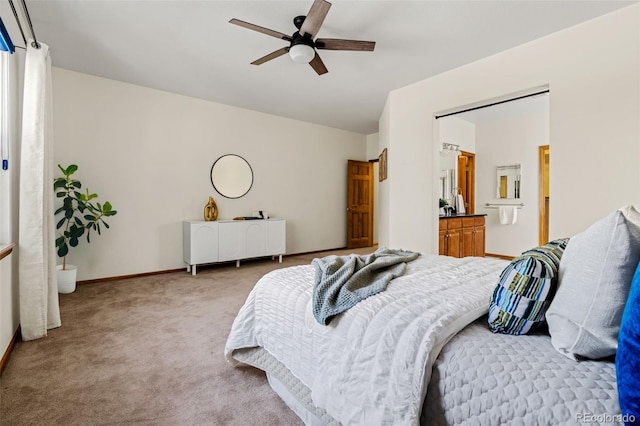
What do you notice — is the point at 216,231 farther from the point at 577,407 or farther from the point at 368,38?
the point at 577,407

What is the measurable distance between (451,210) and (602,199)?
8.49 feet

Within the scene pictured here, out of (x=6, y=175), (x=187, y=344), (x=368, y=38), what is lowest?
(x=187, y=344)

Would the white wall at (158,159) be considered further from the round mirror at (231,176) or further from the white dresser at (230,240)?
the white dresser at (230,240)

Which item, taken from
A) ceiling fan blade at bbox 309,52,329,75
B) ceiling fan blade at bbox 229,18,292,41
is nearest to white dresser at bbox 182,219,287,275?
ceiling fan blade at bbox 309,52,329,75

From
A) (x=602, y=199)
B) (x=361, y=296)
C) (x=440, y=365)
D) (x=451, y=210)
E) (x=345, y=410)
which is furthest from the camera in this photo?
(x=451, y=210)

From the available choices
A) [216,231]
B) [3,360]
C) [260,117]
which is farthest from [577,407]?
[260,117]

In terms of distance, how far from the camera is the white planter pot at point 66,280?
349 centimetres

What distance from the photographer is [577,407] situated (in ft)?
2.41

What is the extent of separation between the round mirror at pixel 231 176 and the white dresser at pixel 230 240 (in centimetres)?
61

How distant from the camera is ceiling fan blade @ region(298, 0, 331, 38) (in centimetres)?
210

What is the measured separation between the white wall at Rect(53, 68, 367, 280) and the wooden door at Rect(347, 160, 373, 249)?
110 cm

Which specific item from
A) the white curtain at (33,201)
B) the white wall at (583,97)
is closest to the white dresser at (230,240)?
the white curtain at (33,201)

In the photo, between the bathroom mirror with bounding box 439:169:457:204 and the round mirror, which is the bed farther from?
→ the bathroom mirror with bounding box 439:169:457:204

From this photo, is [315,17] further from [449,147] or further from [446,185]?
[446,185]
